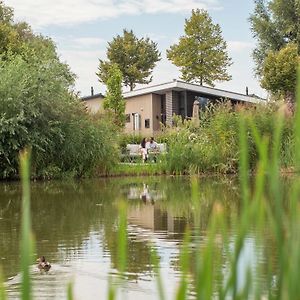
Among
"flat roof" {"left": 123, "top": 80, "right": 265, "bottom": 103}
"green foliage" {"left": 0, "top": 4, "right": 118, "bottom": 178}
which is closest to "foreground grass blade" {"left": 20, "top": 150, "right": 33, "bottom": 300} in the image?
"green foliage" {"left": 0, "top": 4, "right": 118, "bottom": 178}

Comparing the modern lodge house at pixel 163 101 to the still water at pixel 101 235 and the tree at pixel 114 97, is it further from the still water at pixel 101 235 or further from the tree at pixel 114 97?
the still water at pixel 101 235

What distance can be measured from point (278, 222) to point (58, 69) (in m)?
22.0

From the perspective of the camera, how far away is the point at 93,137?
→ 22.0 meters

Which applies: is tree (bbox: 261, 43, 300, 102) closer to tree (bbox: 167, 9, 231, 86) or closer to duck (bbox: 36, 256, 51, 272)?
tree (bbox: 167, 9, 231, 86)

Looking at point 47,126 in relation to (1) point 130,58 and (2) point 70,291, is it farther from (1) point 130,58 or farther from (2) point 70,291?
(1) point 130,58

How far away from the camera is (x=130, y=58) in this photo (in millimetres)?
56562

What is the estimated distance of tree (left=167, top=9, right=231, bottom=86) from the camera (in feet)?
156

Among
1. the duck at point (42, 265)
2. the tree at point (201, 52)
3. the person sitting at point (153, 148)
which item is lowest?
the duck at point (42, 265)

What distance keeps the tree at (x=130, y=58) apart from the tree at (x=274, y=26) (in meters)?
16.6

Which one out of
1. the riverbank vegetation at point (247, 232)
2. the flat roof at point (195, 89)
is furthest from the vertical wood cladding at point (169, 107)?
the riverbank vegetation at point (247, 232)

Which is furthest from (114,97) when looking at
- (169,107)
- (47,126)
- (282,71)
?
(47,126)

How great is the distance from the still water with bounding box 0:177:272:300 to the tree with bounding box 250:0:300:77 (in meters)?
24.9

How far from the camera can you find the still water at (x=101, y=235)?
5266 millimetres

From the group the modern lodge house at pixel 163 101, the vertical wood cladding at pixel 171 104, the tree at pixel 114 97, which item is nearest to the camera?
the modern lodge house at pixel 163 101
